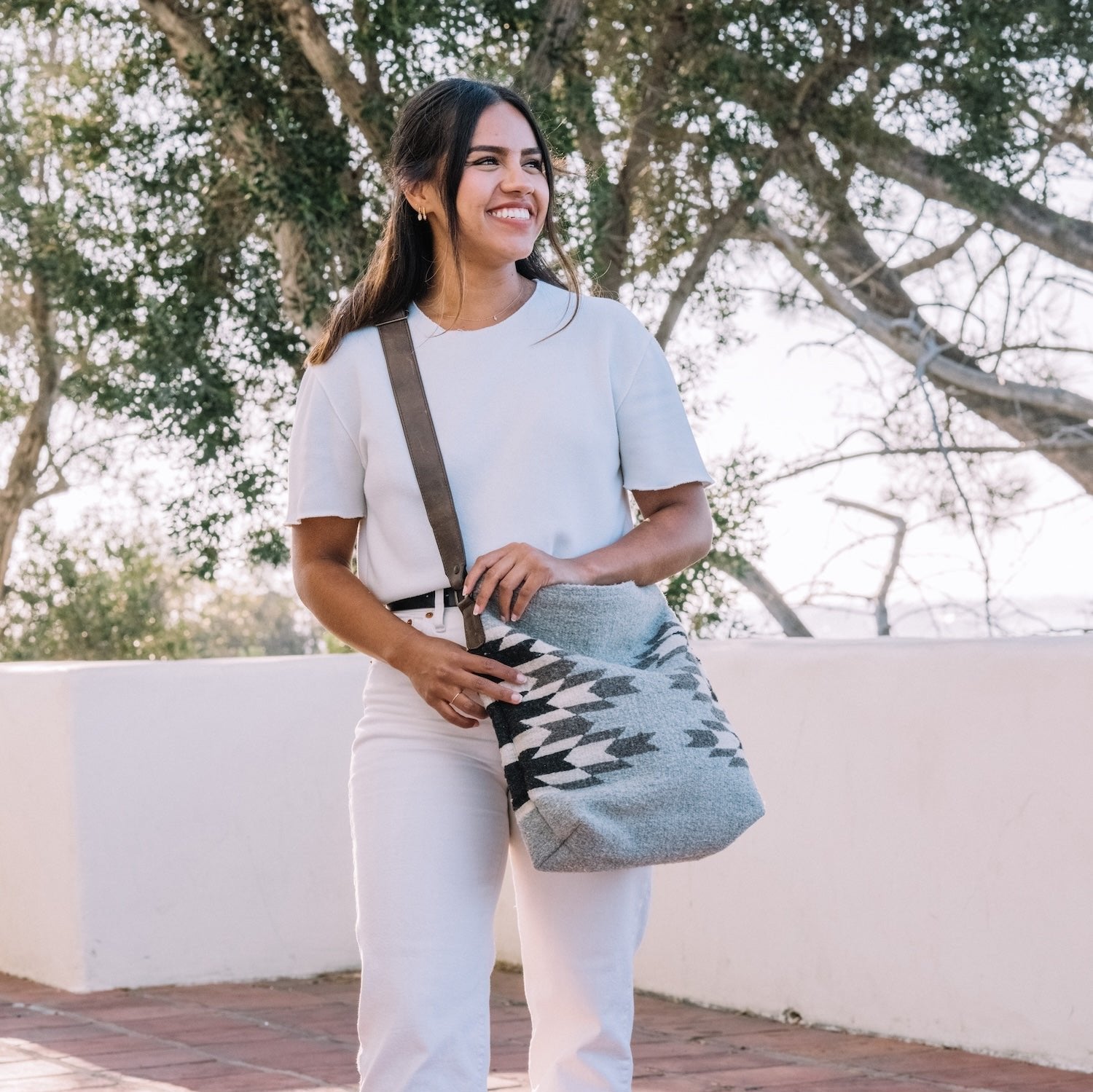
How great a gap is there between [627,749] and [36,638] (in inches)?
536

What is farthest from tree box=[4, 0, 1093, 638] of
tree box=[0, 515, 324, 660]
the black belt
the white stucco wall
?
tree box=[0, 515, 324, 660]

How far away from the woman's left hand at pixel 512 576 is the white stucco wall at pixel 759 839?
188cm

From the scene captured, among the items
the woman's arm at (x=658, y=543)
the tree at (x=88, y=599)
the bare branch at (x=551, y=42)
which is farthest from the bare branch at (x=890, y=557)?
the tree at (x=88, y=599)

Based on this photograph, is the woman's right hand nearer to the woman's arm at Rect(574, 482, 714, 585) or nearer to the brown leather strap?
the brown leather strap

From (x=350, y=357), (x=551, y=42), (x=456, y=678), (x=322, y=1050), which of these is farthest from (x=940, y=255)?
(x=456, y=678)

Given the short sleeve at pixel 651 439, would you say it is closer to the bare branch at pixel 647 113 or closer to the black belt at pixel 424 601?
the black belt at pixel 424 601

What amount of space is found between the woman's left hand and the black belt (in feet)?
0.18

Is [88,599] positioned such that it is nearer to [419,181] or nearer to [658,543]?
[419,181]

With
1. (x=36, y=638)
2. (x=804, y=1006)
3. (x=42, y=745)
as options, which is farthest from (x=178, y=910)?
(x=36, y=638)

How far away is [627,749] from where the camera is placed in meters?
1.91

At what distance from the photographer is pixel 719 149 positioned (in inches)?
315

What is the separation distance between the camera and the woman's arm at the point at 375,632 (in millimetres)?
1940

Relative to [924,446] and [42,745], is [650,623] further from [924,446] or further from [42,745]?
[924,446]

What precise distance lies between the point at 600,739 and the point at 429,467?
0.39 meters
